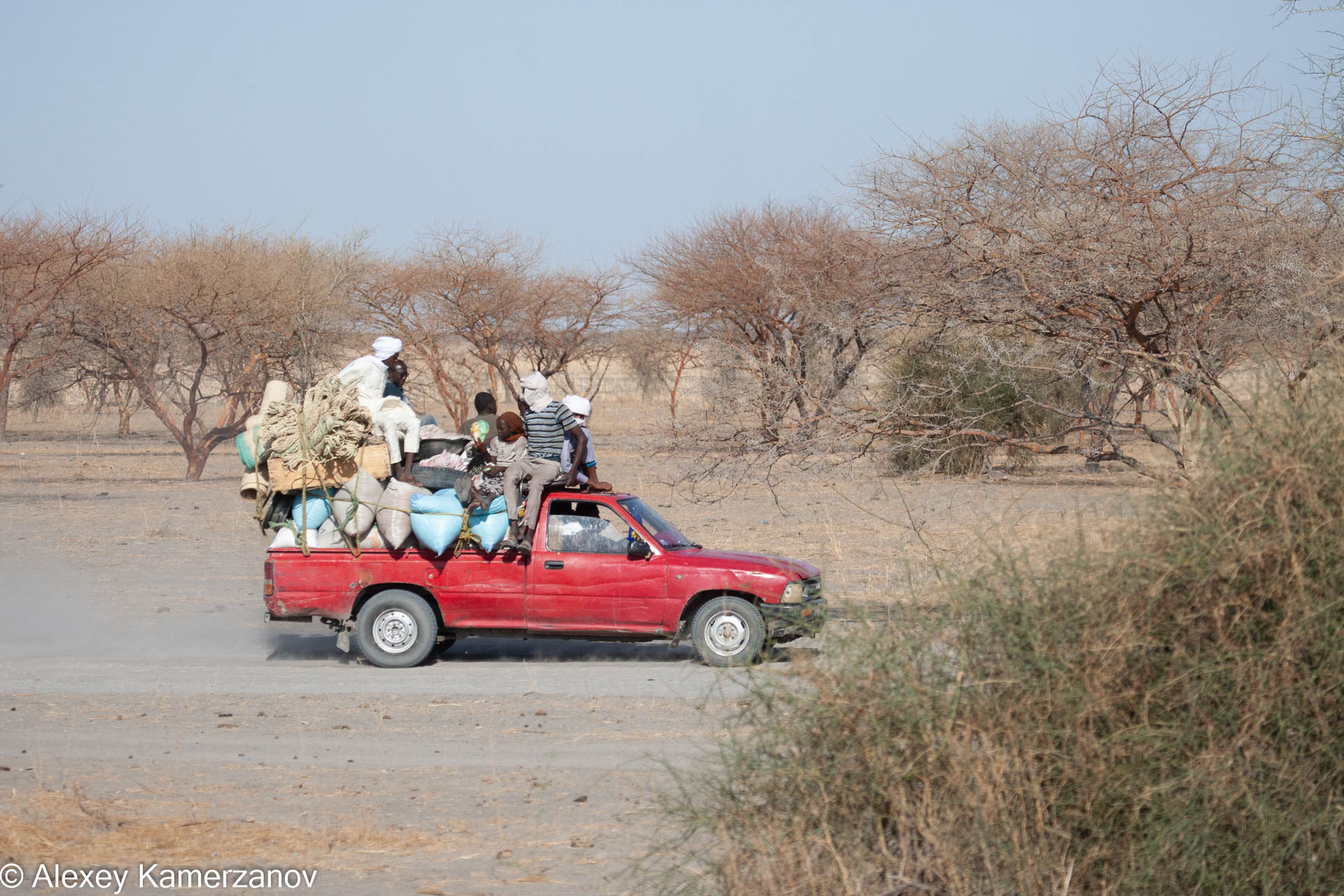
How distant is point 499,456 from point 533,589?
117 centimetres

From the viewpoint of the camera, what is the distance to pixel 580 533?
10617 mm

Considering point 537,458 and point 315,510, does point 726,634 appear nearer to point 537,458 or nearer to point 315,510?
point 537,458

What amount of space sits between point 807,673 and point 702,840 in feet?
4.56

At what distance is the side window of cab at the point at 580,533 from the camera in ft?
34.7

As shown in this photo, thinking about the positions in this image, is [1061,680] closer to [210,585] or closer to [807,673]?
[807,673]

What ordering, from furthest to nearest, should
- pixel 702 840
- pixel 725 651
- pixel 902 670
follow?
pixel 725 651 → pixel 702 840 → pixel 902 670

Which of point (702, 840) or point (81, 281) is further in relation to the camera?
point (81, 281)

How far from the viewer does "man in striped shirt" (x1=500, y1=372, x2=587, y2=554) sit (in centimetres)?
1046

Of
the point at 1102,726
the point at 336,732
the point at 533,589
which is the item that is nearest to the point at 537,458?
the point at 533,589

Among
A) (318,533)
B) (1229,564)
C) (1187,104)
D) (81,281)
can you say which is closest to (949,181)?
(1187,104)

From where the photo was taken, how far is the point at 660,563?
10453 millimetres

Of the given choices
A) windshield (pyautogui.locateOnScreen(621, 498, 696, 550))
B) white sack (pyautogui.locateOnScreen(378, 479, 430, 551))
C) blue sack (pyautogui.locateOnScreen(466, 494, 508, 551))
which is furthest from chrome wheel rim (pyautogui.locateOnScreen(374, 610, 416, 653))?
windshield (pyautogui.locateOnScreen(621, 498, 696, 550))

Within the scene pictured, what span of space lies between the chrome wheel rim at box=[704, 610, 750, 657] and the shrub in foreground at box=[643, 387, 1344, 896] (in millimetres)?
5815

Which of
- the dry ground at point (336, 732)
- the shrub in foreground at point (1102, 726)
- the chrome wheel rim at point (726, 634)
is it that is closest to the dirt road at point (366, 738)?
the dry ground at point (336, 732)
